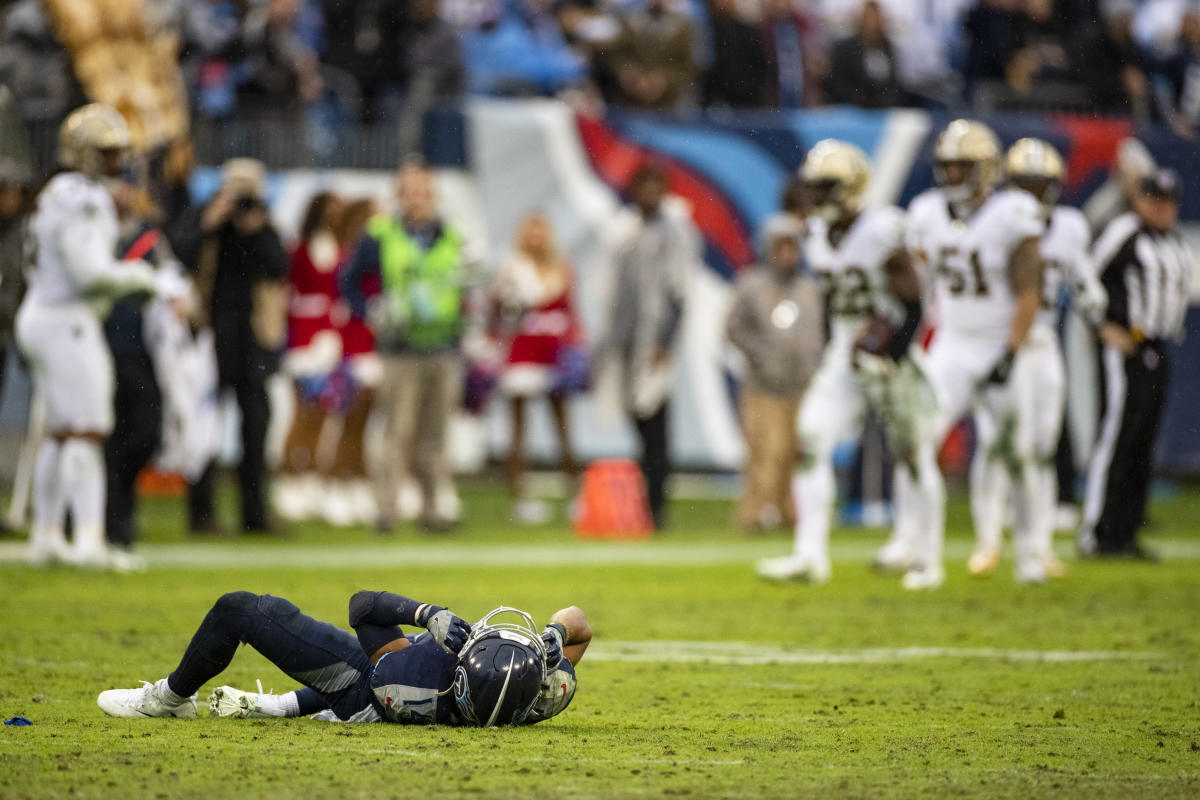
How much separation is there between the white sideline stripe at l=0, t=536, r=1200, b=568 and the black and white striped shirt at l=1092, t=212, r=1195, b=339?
5.22ft

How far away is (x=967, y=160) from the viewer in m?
10.5

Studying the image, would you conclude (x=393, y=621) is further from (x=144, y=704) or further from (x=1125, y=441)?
(x=1125, y=441)

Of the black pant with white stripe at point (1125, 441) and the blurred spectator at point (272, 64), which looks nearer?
the black pant with white stripe at point (1125, 441)

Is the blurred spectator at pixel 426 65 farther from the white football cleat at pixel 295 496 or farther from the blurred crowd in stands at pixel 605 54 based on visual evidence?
the white football cleat at pixel 295 496

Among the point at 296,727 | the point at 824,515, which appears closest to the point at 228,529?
the point at 824,515

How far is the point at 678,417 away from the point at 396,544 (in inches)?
209

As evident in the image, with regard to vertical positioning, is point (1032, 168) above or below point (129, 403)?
above

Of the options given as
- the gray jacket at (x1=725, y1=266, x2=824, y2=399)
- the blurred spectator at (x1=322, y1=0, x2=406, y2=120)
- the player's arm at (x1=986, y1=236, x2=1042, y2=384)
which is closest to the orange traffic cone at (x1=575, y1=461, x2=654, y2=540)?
the gray jacket at (x1=725, y1=266, x2=824, y2=399)

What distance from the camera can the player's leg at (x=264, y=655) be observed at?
5762mm

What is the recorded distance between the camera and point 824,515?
1056 centimetres

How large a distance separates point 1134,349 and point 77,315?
6.40 metres

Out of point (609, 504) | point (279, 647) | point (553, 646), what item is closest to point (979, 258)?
point (609, 504)

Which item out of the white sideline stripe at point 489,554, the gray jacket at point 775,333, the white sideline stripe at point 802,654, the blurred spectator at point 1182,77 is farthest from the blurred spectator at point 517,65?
the white sideline stripe at point 802,654

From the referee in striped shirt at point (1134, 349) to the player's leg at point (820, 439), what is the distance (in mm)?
2450
